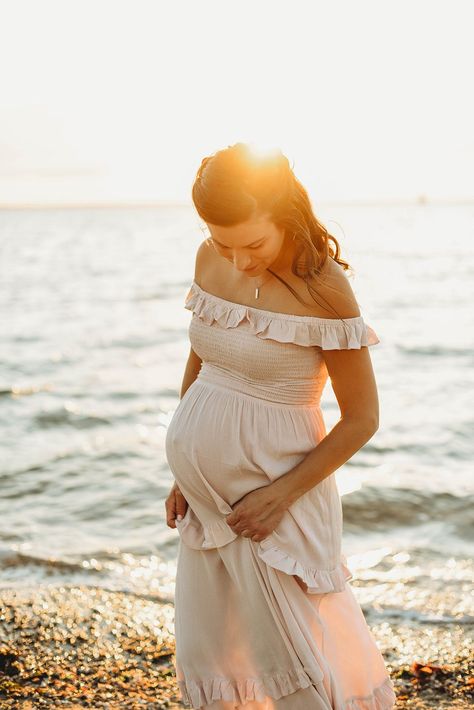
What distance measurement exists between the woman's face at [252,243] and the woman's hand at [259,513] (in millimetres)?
680

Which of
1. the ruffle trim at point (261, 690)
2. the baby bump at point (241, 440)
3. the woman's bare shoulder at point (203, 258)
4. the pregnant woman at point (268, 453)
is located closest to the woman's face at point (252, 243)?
the pregnant woman at point (268, 453)

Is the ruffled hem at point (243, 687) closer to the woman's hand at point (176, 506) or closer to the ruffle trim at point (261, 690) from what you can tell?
the ruffle trim at point (261, 690)

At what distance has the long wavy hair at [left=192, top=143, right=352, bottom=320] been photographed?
2447 mm

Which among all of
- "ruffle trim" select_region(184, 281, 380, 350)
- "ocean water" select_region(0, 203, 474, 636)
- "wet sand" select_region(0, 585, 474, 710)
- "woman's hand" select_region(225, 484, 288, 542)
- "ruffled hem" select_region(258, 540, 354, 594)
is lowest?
"ocean water" select_region(0, 203, 474, 636)

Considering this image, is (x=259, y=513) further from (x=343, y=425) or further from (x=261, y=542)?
(x=343, y=425)

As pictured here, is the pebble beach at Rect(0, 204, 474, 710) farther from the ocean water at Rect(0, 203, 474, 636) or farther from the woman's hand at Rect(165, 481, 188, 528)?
the woman's hand at Rect(165, 481, 188, 528)

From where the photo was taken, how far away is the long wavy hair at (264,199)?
2447 mm

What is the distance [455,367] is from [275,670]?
13069 mm

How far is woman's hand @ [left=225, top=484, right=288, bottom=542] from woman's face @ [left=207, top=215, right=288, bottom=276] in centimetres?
68

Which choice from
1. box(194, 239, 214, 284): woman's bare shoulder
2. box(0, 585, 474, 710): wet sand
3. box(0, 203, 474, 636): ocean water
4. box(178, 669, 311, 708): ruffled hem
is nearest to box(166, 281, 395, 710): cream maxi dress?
box(178, 669, 311, 708): ruffled hem

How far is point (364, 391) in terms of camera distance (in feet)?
8.58

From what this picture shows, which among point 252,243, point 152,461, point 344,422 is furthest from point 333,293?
point 152,461

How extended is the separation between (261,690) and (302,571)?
1.42ft

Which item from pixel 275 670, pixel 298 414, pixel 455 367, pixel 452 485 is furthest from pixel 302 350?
pixel 455 367
